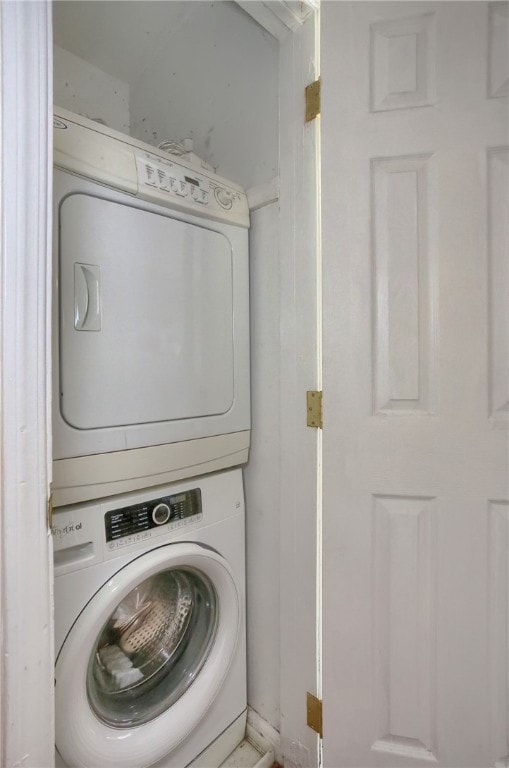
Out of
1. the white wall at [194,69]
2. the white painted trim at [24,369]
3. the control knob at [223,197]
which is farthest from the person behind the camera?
the white wall at [194,69]

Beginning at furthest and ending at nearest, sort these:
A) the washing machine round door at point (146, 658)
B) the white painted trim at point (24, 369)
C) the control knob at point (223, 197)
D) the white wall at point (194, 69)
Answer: the white wall at point (194, 69), the control knob at point (223, 197), the washing machine round door at point (146, 658), the white painted trim at point (24, 369)

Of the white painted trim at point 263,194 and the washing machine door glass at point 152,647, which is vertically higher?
the white painted trim at point 263,194

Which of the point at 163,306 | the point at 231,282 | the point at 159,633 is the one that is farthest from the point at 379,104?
the point at 159,633

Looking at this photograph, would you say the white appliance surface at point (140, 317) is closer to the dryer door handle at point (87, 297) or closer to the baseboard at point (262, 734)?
the dryer door handle at point (87, 297)

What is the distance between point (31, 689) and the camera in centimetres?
70

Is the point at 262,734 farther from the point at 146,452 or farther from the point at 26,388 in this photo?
the point at 26,388

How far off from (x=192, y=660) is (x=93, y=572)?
20.7 inches

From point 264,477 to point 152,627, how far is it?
554 mm

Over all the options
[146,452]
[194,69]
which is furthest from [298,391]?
[194,69]

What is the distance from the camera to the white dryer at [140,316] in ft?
2.89

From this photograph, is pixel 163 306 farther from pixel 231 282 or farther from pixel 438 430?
pixel 438 430

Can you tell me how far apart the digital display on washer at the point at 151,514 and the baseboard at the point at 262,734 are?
79 centimetres

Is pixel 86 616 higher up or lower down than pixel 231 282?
lower down

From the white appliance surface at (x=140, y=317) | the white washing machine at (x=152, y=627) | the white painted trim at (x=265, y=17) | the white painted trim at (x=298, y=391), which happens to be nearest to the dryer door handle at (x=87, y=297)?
the white appliance surface at (x=140, y=317)
